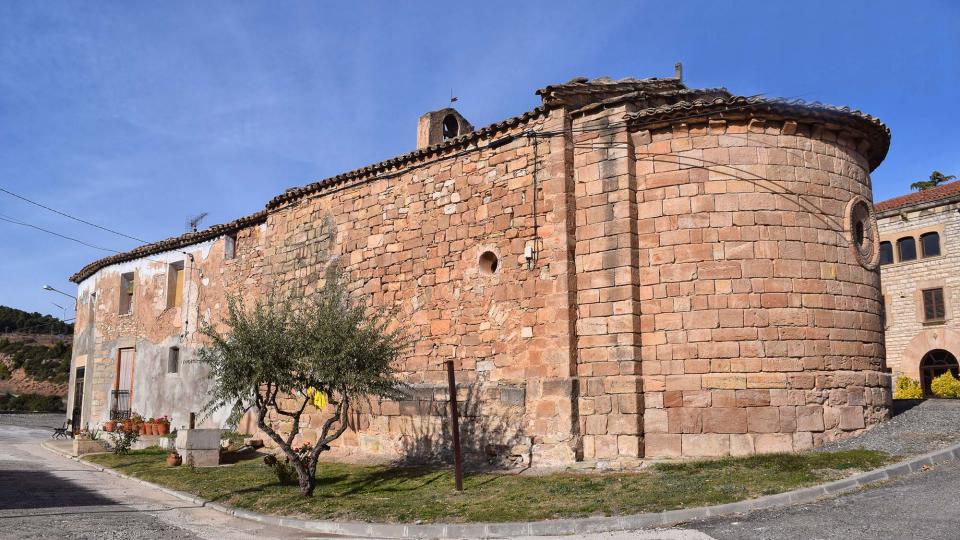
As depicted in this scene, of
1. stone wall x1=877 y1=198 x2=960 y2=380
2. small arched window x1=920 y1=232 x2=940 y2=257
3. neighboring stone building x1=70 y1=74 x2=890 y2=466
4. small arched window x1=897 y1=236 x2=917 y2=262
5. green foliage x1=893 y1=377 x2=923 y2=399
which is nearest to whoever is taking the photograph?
neighboring stone building x1=70 y1=74 x2=890 y2=466

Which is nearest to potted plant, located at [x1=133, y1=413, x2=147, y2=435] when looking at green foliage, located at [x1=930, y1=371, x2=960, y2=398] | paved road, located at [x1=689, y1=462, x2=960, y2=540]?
paved road, located at [x1=689, y1=462, x2=960, y2=540]

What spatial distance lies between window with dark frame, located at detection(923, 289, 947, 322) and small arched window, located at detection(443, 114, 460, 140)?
18.5m

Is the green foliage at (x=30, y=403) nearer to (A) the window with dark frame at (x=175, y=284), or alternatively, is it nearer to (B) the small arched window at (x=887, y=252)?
(A) the window with dark frame at (x=175, y=284)

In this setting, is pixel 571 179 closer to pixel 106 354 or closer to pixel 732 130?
pixel 732 130

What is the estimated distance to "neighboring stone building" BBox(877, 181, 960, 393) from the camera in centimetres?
2536

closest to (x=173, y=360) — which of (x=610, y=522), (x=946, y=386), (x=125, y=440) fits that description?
(x=125, y=440)

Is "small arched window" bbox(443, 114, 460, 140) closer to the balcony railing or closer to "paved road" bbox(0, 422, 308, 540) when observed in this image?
"paved road" bbox(0, 422, 308, 540)

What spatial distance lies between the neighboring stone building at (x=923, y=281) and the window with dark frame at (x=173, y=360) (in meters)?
24.6

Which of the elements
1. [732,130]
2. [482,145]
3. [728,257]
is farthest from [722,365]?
[482,145]

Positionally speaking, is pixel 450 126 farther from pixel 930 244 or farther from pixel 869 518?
pixel 930 244

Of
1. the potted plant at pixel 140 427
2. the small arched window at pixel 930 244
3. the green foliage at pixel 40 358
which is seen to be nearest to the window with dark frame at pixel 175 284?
the potted plant at pixel 140 427

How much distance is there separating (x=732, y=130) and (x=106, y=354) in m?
20.9

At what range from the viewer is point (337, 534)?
8.80m

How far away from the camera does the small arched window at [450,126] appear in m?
18.7
